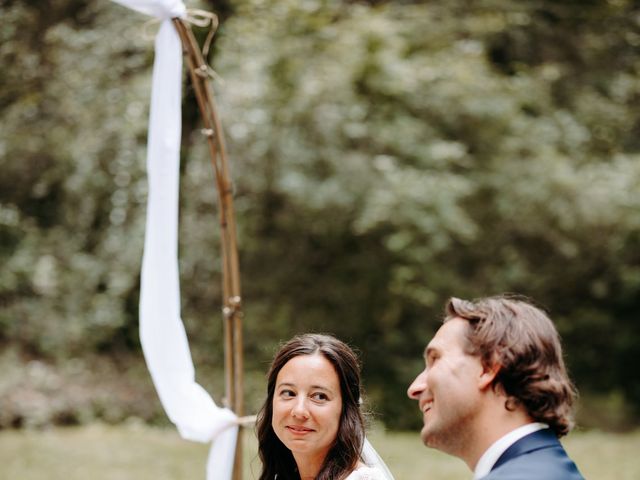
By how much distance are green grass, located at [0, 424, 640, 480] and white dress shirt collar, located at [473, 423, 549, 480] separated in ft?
16.6

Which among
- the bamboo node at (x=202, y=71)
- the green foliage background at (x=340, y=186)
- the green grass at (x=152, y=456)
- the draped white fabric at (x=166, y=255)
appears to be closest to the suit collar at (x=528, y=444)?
the draped white fabric at (x=166, y=255)

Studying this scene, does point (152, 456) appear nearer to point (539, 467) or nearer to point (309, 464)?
point (309, 464)

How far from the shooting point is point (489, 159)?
26.3 feet

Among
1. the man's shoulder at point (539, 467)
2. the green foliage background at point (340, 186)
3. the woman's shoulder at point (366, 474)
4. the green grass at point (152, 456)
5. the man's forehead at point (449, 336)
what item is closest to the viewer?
the man's shoulder at point (539, 467)

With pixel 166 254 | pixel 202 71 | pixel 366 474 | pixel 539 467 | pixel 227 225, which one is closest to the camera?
pixel 539 467

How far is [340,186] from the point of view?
24.5 feet

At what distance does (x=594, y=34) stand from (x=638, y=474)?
192 inches

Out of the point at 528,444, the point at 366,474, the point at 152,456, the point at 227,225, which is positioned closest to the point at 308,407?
the point at 366,474

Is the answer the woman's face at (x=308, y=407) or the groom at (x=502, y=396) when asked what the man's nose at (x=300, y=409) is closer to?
the woman's face at (x=308, y=407)

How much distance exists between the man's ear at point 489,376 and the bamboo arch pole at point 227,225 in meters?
1.95

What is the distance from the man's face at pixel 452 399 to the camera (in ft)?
5.45

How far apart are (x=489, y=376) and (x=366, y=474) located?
2.34 feet

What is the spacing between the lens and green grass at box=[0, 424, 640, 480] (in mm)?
6657

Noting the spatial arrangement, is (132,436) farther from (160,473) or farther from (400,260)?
(400,260)
